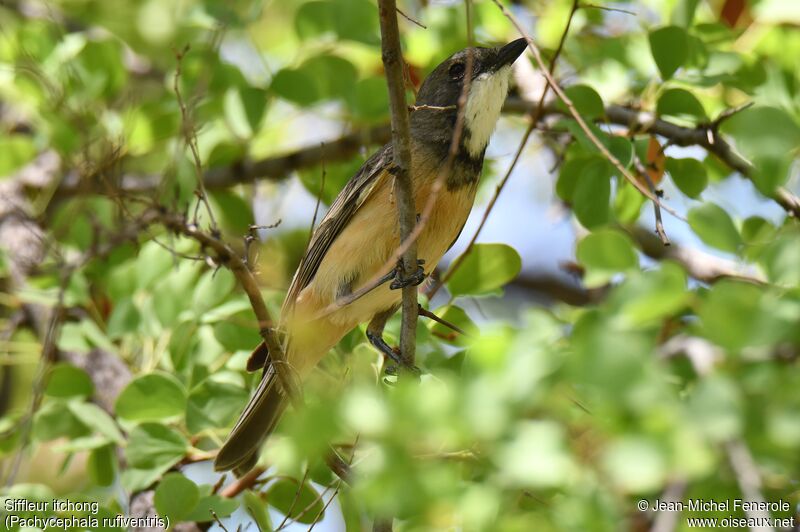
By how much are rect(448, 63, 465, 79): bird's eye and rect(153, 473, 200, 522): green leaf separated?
8.59 feet

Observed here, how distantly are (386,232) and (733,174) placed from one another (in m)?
1.99

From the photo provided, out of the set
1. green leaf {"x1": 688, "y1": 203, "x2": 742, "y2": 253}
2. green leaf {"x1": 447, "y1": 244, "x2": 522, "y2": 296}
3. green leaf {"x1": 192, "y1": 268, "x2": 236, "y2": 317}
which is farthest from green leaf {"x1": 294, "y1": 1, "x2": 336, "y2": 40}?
green leaf {"x1": 688, "y1": 203, "x2": 742, "y2": 253}

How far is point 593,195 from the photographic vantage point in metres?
4.02

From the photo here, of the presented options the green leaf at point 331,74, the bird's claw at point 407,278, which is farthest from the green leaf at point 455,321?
the green leaf at point 331,74

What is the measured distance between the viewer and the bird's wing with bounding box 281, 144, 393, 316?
14.9 ft

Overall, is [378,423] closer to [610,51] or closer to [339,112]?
[610,51]

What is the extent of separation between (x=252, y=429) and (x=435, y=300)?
1166 mm

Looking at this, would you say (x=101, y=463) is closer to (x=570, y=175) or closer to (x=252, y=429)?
(x=252, y=429)

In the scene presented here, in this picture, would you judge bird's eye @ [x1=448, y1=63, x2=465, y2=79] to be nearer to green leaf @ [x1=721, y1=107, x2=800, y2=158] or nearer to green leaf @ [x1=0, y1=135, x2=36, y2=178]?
green leaf @ [x1=721, y1=107, x2=800, y2=158]

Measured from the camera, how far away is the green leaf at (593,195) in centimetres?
399

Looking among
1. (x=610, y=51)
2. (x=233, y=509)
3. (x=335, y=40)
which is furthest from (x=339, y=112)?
(x=233, y=509)

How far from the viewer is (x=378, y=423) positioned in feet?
5.45

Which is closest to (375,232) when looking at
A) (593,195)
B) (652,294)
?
(593,195)

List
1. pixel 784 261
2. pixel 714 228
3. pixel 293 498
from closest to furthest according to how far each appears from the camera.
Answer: pixel 784 261 < pixel 714 228 < pixel 293 498
